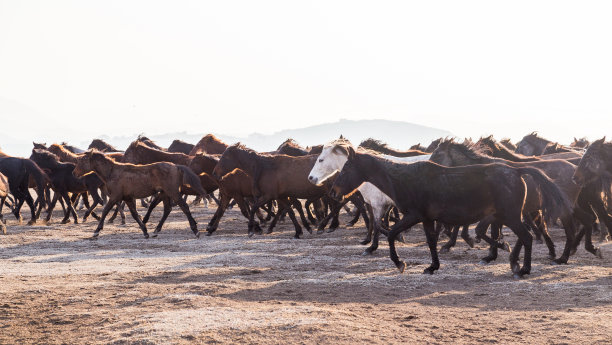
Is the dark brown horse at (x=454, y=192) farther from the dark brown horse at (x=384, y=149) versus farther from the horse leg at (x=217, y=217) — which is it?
the horse leg at (x=217, y=217)

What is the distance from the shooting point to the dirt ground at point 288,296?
6.96m

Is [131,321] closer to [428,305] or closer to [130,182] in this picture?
[428,305]

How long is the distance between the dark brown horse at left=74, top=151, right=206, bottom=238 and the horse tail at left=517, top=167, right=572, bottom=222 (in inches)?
301

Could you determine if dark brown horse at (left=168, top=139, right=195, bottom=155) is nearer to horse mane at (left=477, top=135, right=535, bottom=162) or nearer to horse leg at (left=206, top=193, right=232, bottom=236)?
A: horse leg at (left=206, top=193, right=232, bottom=236)

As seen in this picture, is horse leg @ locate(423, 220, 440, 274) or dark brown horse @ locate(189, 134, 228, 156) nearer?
horse leg @ locate(423, 220, 440, 274)

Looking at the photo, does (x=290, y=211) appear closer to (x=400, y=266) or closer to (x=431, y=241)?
(x=400, y=266)

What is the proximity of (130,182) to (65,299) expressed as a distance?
22.2ft

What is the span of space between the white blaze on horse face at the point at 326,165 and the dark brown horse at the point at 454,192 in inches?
56.4

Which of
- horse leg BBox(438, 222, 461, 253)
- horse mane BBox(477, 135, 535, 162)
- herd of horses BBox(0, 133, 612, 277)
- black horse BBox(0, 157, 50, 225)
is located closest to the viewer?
herd of horses BBox(0, 133, 612, 277)

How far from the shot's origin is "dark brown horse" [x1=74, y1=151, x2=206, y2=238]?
15.4m

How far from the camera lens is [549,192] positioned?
9.95m

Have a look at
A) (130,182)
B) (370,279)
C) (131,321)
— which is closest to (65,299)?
(131,321)

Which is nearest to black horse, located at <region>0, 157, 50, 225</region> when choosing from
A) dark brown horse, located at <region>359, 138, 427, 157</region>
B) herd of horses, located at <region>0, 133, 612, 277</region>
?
herd of horses, located at <region>0, 133, 612, 277</region>

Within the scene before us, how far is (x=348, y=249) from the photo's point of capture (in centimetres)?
1321
